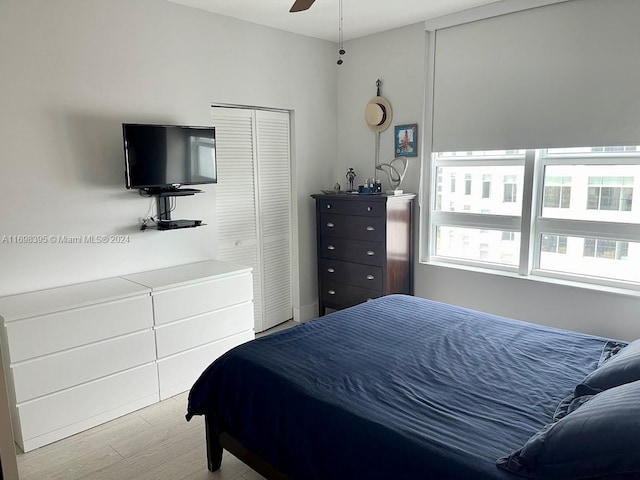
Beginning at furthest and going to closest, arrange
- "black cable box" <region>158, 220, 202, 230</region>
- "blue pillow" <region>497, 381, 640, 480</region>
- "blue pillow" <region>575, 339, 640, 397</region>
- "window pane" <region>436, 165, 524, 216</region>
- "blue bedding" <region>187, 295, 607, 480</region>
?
1. "window pane" <region>436, 165, 524, 216</region>
2. "black cable box" <region>158, 220, 202, 230</region>
3. "blue pillow" <region>575, 339, 640, 397</region>
4. "blue bedding" <region>187, 295, 607, 480</region>
5. "blue pillow" <region>497, 381, 640, 480</region>

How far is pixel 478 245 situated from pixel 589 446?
2790mm

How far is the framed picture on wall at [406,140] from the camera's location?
4059mm

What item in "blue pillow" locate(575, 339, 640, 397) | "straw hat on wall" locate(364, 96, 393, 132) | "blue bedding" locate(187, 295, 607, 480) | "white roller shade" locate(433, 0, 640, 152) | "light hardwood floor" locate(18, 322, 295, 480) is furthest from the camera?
"straw hat on wall" locate(364, 96, 393, 132)

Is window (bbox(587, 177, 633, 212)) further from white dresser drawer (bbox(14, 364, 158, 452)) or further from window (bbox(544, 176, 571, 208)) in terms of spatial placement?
white dresser drawer (bbox(14, 364, 158, 452))

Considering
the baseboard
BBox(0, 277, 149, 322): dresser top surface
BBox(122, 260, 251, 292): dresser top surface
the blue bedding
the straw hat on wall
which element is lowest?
the baseboard

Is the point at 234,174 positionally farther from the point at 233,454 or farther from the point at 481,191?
the point at 233,454

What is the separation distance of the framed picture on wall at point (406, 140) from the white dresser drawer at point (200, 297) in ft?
5.95

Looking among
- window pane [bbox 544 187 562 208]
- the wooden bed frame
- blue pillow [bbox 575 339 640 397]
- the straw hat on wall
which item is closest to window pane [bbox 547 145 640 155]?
window pane [bbox 544 187 562 208]

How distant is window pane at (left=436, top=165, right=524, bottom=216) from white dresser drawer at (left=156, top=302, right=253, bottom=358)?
6.56 feet

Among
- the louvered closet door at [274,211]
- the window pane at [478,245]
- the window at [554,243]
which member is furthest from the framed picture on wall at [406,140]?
the window at [554,243]

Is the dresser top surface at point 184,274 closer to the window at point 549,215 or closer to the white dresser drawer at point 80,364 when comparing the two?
the white dresser drawer at point 80,364

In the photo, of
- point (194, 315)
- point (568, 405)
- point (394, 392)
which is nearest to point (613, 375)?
point (568, 405)

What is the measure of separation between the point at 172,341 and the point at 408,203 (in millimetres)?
2306

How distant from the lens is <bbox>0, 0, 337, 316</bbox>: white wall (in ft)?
8.98
